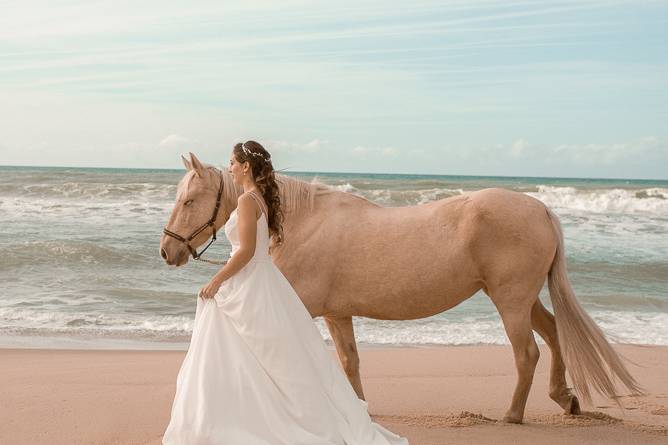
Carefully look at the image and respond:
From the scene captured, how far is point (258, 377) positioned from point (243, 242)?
1.91 ft

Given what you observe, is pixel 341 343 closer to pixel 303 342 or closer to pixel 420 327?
pixel 303 342

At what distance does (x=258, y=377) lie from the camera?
339cm

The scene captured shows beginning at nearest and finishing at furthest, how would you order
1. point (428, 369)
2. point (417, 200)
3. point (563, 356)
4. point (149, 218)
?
point (563, 356) < point (428, 369) < point (149, 218) < point (417, 200)

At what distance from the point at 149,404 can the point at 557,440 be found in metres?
2.36

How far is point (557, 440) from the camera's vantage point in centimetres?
402

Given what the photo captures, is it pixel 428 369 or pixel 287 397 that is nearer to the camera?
pixel 287 397

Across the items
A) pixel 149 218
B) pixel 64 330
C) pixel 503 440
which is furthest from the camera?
pixel 149 218

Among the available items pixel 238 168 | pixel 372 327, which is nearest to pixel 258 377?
pixel 238 168

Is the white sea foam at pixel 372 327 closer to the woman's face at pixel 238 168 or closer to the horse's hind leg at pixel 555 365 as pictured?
the horse's hind leg at pixel 555 365

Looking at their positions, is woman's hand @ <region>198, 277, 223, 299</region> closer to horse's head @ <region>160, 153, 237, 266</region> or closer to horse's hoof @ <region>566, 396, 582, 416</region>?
horse's head @ <region>160, 153, 237, 266</region>

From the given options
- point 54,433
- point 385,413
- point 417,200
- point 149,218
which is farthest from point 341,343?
point 417,200

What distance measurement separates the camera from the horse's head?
4.11 m

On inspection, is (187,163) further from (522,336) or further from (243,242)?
(522,336)

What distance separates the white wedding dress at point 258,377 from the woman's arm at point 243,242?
5 cm
